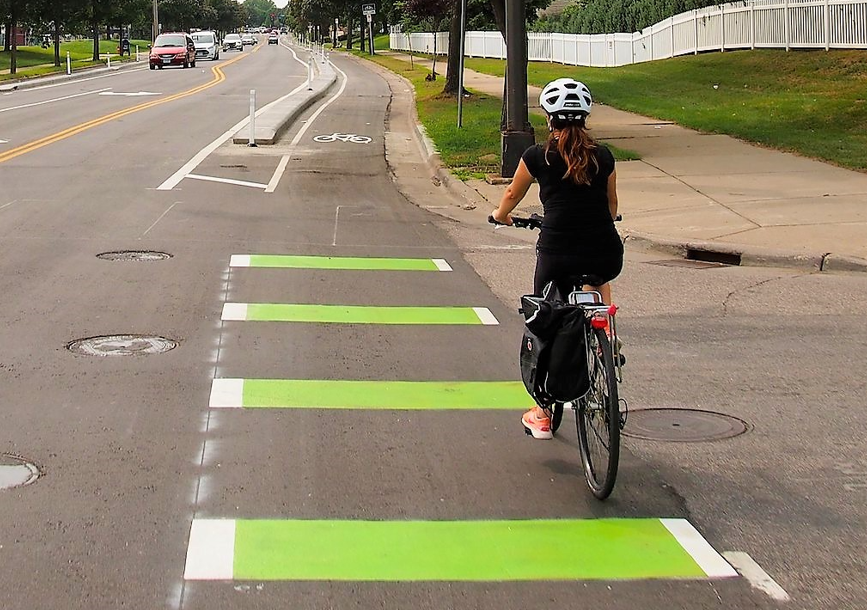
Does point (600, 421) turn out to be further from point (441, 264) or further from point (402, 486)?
point (441, 264)

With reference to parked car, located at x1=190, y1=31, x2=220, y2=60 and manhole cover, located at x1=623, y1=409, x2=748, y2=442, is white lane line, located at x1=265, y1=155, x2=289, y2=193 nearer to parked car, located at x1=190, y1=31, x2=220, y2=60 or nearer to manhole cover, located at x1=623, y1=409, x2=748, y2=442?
manhole cover, located at x1=623, y1=409, x2=748, y2=442

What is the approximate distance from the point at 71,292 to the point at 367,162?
11166 millimetres

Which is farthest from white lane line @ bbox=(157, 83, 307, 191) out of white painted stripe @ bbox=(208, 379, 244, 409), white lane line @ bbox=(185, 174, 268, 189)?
white painted stripe @ bbox=(208, 379, 244, 409)

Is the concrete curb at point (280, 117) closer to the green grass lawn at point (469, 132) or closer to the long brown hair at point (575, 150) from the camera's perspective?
the green grass lawn at point (469, 132)

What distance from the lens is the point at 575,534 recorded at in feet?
16.1

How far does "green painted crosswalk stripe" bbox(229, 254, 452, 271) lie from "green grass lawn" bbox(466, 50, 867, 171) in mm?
8144

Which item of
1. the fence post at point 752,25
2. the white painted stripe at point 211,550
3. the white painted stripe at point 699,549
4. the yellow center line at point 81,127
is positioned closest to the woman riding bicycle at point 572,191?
the white painted stripe at point 699,549

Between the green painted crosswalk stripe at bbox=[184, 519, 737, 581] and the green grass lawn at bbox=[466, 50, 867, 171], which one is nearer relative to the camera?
the green painted crosswalk stripe at bbox=[184, 519, 737, 581]

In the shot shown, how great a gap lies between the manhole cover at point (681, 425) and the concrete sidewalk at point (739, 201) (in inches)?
193

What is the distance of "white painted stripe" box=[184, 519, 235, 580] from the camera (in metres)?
4.42

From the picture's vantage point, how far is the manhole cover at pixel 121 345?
25.2 feet

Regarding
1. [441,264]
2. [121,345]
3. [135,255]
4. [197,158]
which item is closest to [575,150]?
[121,345]

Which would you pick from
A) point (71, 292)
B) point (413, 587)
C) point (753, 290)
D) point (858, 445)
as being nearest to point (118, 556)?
point (413, 587)

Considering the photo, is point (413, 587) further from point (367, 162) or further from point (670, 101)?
point (670, 101)
